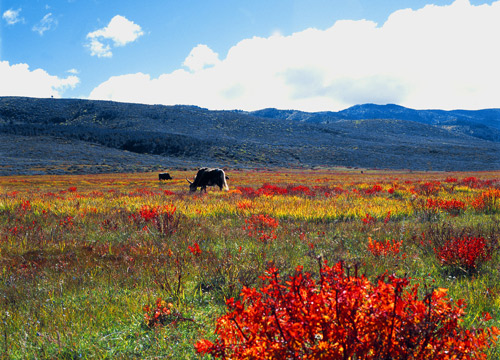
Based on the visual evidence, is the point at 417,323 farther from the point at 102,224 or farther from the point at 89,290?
the point at 102,224

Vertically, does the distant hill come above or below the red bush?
above

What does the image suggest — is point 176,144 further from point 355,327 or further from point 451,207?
point 355,327

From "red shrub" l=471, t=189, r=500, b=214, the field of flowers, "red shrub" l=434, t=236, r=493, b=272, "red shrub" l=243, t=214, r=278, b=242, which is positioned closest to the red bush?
the field of flowers

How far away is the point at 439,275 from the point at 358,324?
3449 mm

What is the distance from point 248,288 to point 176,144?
94239 mm

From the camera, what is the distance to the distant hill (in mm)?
72375

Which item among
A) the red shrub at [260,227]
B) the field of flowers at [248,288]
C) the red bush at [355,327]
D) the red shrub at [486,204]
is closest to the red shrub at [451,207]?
the red shrub at [486,204]

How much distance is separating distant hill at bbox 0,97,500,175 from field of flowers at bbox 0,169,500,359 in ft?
188

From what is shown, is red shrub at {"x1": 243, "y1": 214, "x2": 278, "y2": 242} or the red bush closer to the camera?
→ the red bush

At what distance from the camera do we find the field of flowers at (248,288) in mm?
1661

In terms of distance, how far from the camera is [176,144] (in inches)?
3664

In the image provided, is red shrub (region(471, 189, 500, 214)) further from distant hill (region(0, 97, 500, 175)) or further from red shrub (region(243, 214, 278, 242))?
distant hill (region(0, 97, 500, 175))

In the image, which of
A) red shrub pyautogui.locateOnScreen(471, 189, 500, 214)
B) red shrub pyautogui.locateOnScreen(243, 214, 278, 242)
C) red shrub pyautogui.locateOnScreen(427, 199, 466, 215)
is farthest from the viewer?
red shrub pyautogui.locateOnScreen(471, 189, 500, 214)

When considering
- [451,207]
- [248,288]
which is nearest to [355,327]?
[248,288]
